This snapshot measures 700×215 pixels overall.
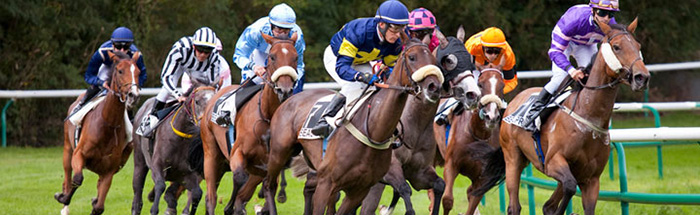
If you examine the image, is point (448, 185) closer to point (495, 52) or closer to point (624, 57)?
point (495, 52)

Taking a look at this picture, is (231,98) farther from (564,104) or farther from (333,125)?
(564,104)

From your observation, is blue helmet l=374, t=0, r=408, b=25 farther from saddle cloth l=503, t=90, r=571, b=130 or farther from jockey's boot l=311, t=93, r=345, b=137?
saddle cloth l=503, t=90, r=571, b=130

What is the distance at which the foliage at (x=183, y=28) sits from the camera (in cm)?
1792

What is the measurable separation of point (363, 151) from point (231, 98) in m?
2.62

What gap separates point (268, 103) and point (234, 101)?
2.06 feet

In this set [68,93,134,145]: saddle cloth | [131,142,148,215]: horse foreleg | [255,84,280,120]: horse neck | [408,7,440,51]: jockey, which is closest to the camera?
[408,7,440,51]: jockey

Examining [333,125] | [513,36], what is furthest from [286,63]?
[513,36]

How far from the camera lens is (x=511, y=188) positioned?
7.97 metres

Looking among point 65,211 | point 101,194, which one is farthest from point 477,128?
point 65,211

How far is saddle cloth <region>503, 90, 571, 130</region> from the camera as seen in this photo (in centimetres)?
768

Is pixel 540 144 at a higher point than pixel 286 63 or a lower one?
lower

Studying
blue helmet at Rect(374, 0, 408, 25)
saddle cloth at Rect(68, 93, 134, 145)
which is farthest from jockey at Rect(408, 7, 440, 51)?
saddle cloth at Rect(68, 93, 134, 145)

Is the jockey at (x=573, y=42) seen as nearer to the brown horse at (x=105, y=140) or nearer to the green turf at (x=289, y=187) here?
the green turf at (x=289, y=187)

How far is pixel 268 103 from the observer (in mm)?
8062
